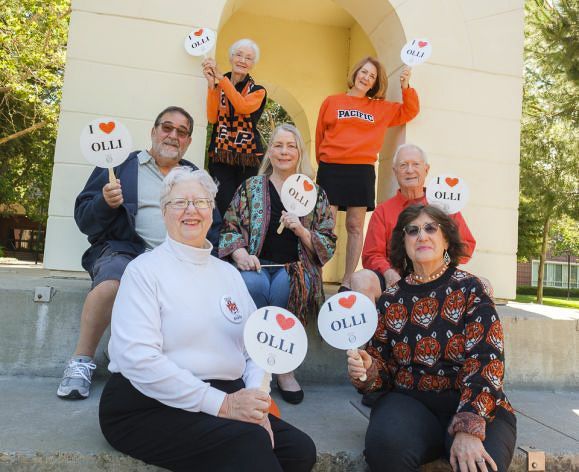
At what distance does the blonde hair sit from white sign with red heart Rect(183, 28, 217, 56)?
3.56ft

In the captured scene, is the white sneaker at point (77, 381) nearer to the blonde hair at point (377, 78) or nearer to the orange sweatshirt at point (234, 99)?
the orange sweatshirt at point (234, 99)

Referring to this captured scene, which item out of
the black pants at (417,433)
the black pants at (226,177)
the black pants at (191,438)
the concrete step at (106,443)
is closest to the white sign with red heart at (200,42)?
the black pants at (226,177)

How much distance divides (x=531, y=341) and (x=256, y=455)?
259cm

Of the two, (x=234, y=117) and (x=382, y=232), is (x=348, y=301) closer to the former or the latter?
(x=382, y=232)

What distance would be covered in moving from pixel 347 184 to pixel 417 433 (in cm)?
224

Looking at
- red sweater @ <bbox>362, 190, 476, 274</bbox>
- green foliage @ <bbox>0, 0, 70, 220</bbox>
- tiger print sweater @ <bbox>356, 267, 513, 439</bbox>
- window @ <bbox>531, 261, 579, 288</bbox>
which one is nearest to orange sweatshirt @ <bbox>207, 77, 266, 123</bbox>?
red sweater @ <bbox>362, 190, 476, 274</bbox>

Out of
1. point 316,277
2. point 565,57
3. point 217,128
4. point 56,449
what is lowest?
point 56,449

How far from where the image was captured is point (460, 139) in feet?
13.5

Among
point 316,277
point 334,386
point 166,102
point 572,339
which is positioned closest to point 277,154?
point 316,277

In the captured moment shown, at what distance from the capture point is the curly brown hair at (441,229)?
7.36ft

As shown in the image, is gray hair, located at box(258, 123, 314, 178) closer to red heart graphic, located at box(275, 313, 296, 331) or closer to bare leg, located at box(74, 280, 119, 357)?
bare leg, located at box(74, 280, 119, 357)

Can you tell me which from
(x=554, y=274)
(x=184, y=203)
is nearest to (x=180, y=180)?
(x=184, y=203)

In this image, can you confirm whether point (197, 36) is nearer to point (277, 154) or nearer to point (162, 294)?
point (277, 154)

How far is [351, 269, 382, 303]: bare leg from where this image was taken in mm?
2761
